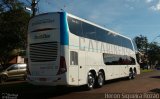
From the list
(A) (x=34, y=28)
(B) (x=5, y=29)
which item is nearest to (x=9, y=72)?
(B) (x=5, y=29)

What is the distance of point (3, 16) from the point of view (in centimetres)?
3250

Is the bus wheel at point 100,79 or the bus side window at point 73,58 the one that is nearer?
the bus side window at point 73,58

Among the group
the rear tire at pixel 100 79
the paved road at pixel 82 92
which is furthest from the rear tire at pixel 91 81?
the rear tire at pixel 100 79

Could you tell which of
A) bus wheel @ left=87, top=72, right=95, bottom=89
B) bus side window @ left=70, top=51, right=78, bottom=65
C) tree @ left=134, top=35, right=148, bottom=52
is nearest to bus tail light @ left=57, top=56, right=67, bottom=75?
bus side window @ left=70, top=51, right=78, bottom=65

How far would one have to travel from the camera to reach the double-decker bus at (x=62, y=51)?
13609 mm

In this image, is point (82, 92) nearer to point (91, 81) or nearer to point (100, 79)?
point (91, 81)

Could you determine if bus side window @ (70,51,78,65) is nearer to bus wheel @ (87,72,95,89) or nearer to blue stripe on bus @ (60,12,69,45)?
blue stripe on bus @ (60,12,69,45)

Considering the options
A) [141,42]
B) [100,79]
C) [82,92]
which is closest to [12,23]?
[100,79]

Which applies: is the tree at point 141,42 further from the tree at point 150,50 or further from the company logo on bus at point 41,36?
the company logo on bus at point 41,36

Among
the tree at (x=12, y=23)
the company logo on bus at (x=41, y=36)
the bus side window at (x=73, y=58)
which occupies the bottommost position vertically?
the bus side window at (x=73, y=58)

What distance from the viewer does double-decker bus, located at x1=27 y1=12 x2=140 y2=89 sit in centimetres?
1361

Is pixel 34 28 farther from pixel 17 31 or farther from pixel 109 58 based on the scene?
pixel 17 31

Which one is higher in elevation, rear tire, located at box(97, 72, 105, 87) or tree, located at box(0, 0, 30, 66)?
tree, located at box(0, 0, 30, 66)

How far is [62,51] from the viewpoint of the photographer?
13555 millimetres
